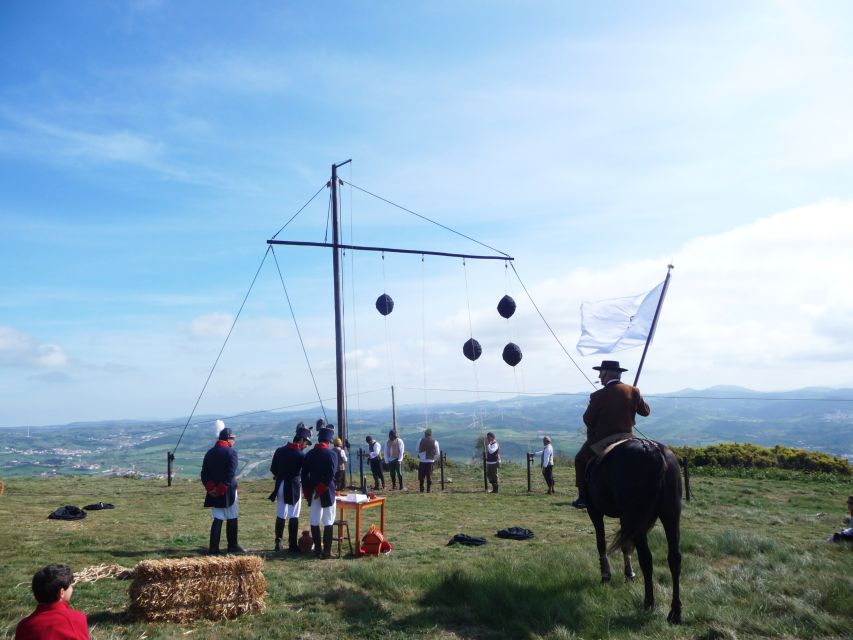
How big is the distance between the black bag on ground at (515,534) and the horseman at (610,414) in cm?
450

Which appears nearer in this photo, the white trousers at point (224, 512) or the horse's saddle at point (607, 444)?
the horse's saddle at point (607, 444)

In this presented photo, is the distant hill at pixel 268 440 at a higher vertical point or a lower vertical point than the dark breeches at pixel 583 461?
lower

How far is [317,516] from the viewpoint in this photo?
10414 millimetres

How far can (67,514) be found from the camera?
14.4 m

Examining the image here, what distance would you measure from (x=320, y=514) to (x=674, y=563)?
19.0 feet

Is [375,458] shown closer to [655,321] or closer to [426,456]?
[426,456]

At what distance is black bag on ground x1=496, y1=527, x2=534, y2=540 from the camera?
12039mm

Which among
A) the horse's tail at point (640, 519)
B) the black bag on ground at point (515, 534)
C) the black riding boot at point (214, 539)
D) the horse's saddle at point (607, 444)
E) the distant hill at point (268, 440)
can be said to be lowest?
the distant hill at point (268, 440)

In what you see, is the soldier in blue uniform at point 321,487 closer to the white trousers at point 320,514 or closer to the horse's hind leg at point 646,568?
the white trousers at point 320,514

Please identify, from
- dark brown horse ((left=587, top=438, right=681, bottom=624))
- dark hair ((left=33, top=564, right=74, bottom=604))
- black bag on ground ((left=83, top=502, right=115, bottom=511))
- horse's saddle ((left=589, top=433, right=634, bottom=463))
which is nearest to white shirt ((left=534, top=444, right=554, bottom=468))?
black bag on ground ((left=83, top=502, right=115, bottom=511))

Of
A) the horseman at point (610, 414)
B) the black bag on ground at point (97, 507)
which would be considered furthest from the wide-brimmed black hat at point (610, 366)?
the black bag on ground at point (97, 507)

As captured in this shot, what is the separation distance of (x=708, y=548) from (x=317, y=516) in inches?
234

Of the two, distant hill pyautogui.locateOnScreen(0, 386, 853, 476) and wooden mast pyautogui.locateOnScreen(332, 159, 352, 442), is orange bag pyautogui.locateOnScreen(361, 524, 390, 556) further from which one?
distant hill pyautogui.locateOnScreen(0, 386, 853, 476)

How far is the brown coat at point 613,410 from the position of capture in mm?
7633
